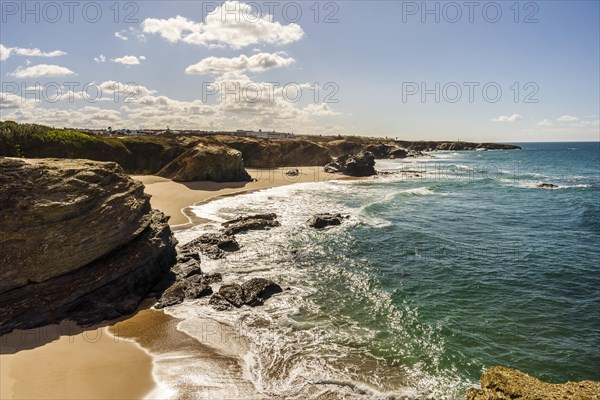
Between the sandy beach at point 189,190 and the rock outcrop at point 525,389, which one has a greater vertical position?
the sandy beach at point 189,190

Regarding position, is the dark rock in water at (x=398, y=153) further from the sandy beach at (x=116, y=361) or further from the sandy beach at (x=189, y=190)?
the sandy beach at (x=116, y=361)

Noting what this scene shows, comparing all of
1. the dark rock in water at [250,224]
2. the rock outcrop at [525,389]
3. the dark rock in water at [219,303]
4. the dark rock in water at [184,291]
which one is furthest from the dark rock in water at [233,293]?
the rock outcrop at [525,389]

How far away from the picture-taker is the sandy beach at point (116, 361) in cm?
1039

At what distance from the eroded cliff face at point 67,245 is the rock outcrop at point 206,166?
3439 cm

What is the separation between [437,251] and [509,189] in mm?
37646

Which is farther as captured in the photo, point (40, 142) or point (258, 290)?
point (40, 142)

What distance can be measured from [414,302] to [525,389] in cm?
1056

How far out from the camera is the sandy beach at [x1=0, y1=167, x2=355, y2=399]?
1039 centimetres

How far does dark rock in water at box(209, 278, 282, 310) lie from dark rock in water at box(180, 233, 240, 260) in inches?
229

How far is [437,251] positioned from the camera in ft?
81.5

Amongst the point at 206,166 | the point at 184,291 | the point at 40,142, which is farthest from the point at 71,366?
the point at 40,142

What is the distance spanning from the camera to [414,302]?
677 inches

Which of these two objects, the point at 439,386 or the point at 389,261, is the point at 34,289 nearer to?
the point at 439,386

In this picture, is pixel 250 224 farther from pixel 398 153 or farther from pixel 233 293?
pixel 398 153
